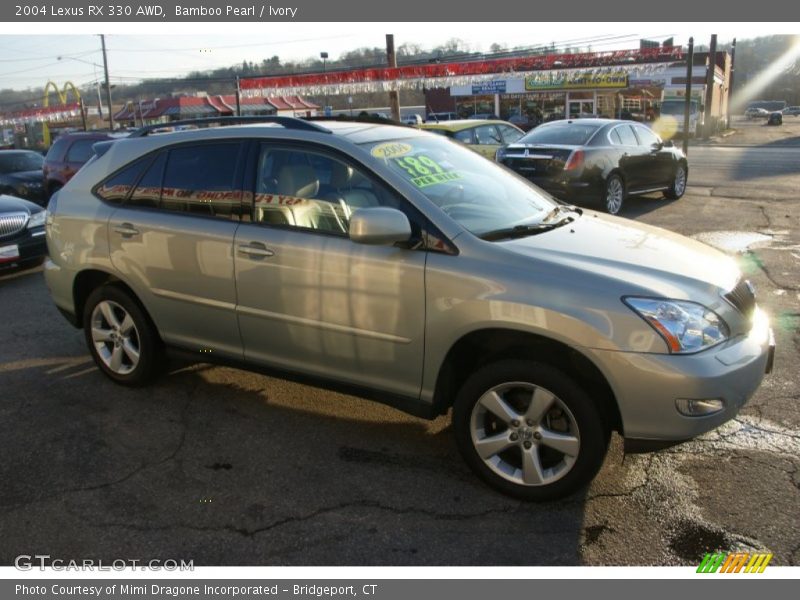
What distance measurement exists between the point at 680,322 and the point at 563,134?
28.4 feet

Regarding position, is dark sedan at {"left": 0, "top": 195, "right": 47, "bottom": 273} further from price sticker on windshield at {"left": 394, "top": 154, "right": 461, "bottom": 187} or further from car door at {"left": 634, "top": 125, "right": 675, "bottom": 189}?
car door at {"left": 634, "top": 125, "right": 675, "bottom": 189}

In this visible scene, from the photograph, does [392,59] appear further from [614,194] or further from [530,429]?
[530,429]

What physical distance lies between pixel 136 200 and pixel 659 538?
3689 mm

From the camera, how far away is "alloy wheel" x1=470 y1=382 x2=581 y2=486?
3111 mm

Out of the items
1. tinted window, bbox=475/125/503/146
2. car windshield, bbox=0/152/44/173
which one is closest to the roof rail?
tinted window, bbox=475/125/503/146

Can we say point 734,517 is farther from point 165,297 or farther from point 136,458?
point 165,297

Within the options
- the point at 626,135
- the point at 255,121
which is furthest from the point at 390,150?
the point at 626,135

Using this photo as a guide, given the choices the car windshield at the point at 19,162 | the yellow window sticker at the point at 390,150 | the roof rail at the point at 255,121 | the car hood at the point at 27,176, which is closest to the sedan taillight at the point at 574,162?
the roof rail at the point at 255,121

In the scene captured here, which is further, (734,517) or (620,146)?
(620,146)

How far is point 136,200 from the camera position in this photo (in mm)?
4449

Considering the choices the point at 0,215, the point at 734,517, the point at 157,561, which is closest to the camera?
the point at 157,561

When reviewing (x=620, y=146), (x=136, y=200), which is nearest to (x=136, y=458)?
(x=136, y=200)

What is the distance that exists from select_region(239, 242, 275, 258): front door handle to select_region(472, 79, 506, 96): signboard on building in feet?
146

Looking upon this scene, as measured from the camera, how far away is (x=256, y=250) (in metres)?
3.82
